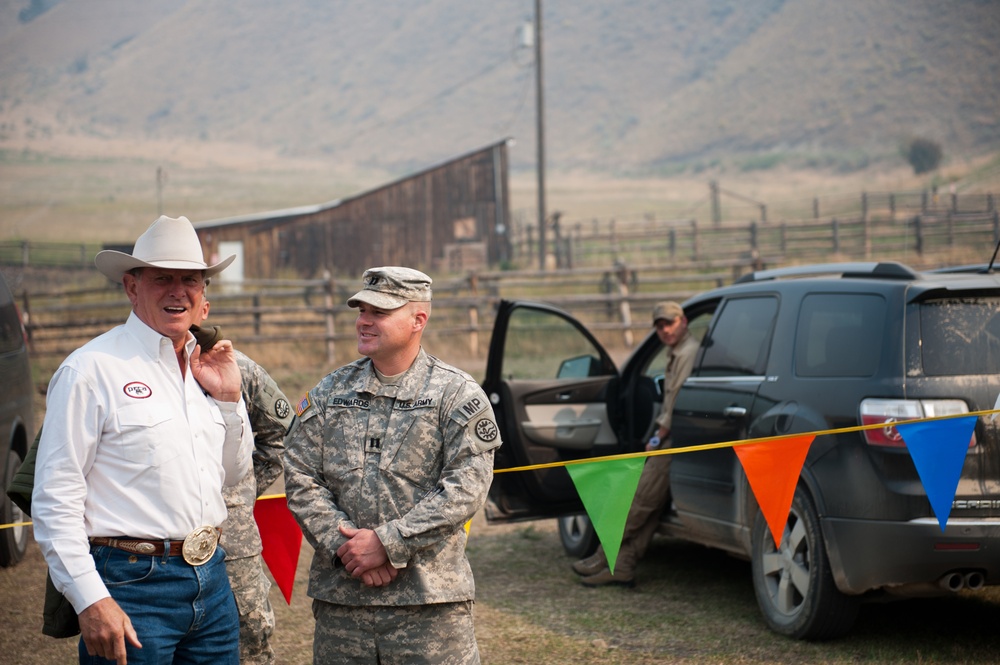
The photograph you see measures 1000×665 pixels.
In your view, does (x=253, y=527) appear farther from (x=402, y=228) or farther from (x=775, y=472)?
(x=402, y=228)

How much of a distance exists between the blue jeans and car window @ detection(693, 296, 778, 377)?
3435 mm

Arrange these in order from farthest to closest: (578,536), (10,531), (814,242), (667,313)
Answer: (814,242) < (578,536) < (10,531) < (667,313)

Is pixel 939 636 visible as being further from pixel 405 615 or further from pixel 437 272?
pixel 437 272

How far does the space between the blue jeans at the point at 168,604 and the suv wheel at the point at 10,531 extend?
13.5ft

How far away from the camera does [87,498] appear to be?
2814 mm

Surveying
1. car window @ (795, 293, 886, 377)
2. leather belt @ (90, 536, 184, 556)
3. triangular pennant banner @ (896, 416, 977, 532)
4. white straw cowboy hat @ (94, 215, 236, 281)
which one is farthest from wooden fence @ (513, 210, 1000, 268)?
leather belt @ (90, 536, 184, 556)

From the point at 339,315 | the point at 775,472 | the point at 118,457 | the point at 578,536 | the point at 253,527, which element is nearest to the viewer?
the point at 118,457

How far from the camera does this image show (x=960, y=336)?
4766 millimetres

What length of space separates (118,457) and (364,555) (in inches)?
29.0

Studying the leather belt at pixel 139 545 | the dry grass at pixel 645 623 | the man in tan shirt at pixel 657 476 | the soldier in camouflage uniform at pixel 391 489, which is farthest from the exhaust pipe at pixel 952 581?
the leather belt at pixel 139 545

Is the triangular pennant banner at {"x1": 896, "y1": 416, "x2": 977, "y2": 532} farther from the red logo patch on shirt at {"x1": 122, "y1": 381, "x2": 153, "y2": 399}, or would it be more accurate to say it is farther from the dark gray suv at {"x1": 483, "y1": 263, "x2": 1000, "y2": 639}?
the red logo patch on shirt at {"x1": 122, "y1": 381, "x2": 153, "y2": 399}

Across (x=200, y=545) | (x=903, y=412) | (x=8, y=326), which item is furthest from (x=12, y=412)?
(x=903, y=412)

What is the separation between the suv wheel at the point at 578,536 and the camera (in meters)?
6.93

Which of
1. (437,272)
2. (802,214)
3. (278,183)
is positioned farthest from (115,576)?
(278,183)
